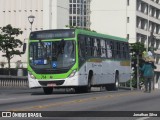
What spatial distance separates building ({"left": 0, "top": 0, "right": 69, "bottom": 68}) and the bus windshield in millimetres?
88504

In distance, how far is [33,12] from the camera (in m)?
121

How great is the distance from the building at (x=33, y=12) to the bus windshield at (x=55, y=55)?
8850 centimetres

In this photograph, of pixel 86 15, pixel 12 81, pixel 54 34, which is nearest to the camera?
pixel 54 34

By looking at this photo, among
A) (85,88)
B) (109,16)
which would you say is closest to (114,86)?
(85,88)

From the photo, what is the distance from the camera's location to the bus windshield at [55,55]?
99.2 ft

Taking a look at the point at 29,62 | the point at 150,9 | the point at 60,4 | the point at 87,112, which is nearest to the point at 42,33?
the point at 29,62

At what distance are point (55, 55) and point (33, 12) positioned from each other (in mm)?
91959

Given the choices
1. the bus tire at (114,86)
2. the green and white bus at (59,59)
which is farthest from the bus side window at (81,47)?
the bus tire at (114,86)

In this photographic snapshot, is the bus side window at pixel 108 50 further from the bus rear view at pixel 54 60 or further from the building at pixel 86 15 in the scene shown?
the building at pixel 86 15

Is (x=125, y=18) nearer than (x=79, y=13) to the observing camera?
Yes

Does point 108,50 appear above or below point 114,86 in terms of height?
above

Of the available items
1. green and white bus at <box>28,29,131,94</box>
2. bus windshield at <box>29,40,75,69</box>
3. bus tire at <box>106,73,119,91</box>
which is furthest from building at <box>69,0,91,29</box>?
bus windshield at <box>29,40,75,69</box>

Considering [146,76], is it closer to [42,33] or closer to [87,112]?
[42,33]

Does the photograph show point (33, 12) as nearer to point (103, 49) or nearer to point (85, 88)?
point (103, 49)
